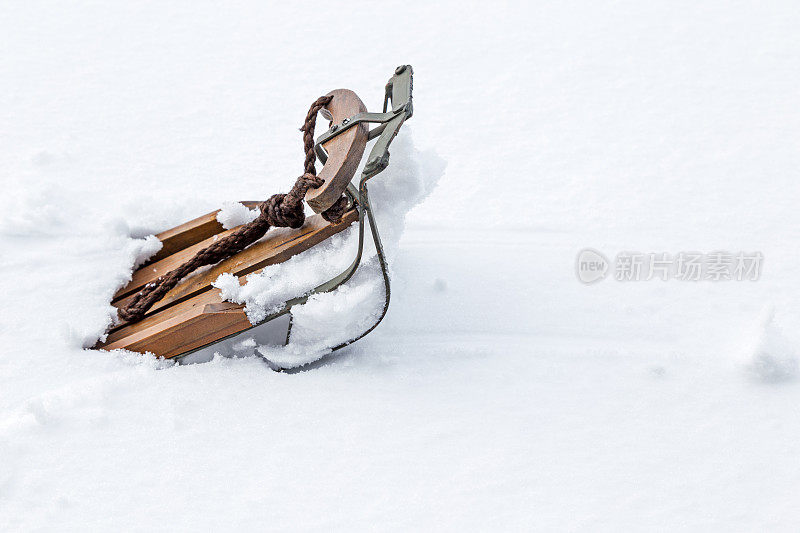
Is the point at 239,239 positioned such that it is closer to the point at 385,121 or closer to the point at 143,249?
the point at 143,249

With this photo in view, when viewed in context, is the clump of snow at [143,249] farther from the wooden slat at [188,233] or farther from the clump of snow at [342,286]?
the clump of snow at [342,286]

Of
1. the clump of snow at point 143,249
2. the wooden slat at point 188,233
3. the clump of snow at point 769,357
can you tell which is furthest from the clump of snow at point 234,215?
the clump of snow at point 769,357

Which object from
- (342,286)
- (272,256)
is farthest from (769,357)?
(272,256)

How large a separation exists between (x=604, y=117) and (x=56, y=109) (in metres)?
1.47

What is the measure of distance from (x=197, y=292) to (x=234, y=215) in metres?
0.18

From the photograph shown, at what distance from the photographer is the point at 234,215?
4.42ft

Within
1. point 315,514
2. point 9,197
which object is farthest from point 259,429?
point 9,197

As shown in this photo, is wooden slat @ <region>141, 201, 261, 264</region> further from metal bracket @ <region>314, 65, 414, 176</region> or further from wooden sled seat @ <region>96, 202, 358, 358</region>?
metal bracket @ <region>314, 65, 414, 176</region>

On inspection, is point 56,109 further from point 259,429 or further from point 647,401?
point 647,401

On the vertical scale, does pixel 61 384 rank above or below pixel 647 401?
above

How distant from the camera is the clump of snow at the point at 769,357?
1.22m

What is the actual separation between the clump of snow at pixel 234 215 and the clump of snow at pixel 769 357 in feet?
3.03

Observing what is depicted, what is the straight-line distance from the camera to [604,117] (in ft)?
6.42

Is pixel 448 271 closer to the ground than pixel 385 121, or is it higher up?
closer to the ground
